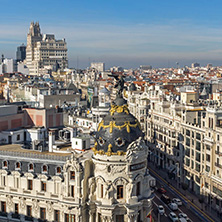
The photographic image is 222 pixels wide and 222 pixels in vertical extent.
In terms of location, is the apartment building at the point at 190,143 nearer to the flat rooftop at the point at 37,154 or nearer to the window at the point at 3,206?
the flat rooftop at the point at 37,154

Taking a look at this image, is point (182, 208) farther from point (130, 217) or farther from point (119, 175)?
point (119, 175)

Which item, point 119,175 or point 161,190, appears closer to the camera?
point 119,175

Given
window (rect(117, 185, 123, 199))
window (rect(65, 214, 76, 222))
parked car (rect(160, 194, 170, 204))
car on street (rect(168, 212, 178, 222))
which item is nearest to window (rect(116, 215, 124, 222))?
window (rect(117, 185, 123, 199))

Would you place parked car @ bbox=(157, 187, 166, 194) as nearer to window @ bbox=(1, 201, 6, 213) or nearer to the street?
the street

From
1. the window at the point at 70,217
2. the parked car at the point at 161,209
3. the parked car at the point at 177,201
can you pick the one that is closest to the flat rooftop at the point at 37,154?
the window at the point at 70,217

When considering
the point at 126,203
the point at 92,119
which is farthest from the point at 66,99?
the point at 126,203

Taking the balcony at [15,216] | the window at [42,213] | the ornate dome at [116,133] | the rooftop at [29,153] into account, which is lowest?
the balcony at [15,216]

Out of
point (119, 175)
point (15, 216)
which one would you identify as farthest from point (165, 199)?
point (15, 216)

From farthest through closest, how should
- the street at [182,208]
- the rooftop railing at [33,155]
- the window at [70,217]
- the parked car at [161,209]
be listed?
the street at [182,208]
the parked car at [161,209]
the rooftop railing at [33,155]
the window at [70,217]
